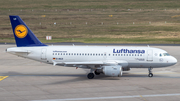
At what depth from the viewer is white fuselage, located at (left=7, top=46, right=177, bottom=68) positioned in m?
34.0

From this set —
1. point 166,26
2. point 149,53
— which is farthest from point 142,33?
point 149,53

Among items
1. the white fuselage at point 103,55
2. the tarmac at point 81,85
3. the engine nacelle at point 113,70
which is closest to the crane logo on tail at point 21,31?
the white fuselage at point 103,55

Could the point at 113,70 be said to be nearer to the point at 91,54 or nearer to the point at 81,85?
the point at 91,54

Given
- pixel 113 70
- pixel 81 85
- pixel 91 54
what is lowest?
pixel 81 85

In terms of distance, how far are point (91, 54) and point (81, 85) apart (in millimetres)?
5676

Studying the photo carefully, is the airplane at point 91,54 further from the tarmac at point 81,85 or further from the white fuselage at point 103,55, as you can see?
the tarmac at point 81,85

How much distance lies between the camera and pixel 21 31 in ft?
115

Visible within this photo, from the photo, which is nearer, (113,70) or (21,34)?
(113,70)

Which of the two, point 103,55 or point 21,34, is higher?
point 21,34

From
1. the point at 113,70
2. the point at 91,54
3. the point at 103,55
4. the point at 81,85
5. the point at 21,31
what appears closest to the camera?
the point at 81,85

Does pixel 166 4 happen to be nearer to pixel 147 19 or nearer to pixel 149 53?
pixel 147 19

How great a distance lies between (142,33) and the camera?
90125 mm

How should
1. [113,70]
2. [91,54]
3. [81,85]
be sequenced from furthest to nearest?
[91,54] → [113,70] → [81,85]

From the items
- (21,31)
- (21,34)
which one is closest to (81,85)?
(21,34)
